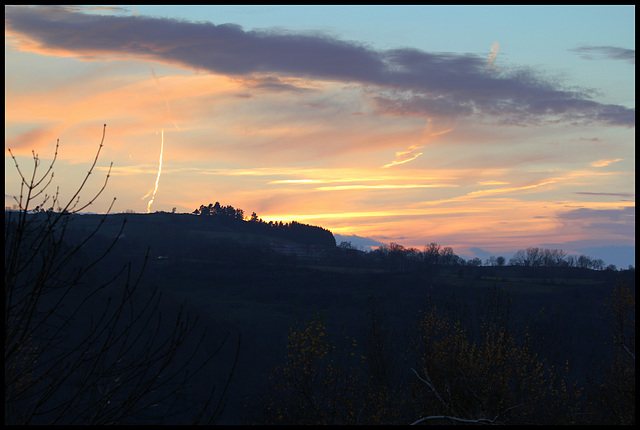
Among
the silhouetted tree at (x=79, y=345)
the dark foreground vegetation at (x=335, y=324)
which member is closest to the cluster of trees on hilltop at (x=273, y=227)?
the dark foreground vegetation at (x=335, y=324)

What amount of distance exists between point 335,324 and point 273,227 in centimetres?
6780

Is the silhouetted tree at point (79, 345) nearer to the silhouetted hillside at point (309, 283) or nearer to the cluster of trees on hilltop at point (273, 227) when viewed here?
the silhouetted hillside at point (309, 283)

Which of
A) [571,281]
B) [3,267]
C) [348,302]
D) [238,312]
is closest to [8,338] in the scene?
[3,267]

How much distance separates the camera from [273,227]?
164m

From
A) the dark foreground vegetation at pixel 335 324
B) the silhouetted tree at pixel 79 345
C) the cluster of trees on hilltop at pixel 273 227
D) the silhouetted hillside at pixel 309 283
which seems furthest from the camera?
the cluster of trees on hilltop at pixel 273 227

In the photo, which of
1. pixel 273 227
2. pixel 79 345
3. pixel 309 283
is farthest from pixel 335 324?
pixel 79 345

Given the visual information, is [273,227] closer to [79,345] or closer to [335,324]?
[335,324]

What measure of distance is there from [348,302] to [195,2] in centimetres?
10589

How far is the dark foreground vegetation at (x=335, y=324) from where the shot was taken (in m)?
30.2

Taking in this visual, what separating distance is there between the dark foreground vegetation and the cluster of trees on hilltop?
63 cm

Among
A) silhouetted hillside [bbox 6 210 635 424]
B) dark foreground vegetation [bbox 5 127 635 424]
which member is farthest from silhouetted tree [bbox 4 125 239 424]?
silhouetted hillside [bbox 6 210 635 424]

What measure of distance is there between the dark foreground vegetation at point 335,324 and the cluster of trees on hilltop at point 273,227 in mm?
628

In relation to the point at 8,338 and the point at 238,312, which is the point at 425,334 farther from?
the point at 238,312

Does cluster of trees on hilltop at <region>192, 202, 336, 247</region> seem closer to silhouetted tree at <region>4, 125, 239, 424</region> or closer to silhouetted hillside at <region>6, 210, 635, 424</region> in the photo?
silhouetted hillside at <region>6, 210, 635, 424</region>
